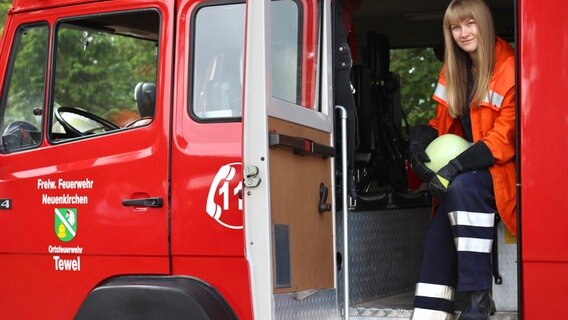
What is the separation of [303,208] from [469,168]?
30.5 inches

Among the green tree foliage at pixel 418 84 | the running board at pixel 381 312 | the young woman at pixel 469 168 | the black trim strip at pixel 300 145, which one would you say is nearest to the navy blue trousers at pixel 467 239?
the young woman at pixel 469 168

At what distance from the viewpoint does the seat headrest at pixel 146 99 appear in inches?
191

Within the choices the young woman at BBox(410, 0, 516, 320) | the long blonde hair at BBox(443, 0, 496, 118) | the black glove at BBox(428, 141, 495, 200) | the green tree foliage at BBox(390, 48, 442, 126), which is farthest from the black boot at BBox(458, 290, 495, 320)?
the green tree foliage at BBox(390, 48, 442, 126)

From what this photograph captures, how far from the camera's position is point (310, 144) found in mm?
4289

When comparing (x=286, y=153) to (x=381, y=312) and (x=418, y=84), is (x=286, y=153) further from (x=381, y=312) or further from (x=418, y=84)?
(x=418, y=84)

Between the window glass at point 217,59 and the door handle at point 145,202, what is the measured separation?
462mm

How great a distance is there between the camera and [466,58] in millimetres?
4645

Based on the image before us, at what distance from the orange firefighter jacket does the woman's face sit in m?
→ 0.12

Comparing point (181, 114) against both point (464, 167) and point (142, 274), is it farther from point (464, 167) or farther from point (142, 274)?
point (464, 167)

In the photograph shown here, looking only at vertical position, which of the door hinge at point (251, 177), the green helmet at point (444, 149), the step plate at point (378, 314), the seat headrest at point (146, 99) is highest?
the seat headrest at point (146, 99)

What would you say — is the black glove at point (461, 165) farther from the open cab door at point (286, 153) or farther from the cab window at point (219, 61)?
A: the cab window at point (219, 61)

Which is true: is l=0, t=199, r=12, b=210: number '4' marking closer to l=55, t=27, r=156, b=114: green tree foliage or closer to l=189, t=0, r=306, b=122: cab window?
l=189, t=0, r=306, b=122: cab window

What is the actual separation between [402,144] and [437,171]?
1590 mm

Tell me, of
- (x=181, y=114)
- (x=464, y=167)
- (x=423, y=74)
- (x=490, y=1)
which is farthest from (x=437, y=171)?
(x=423, y=74)
